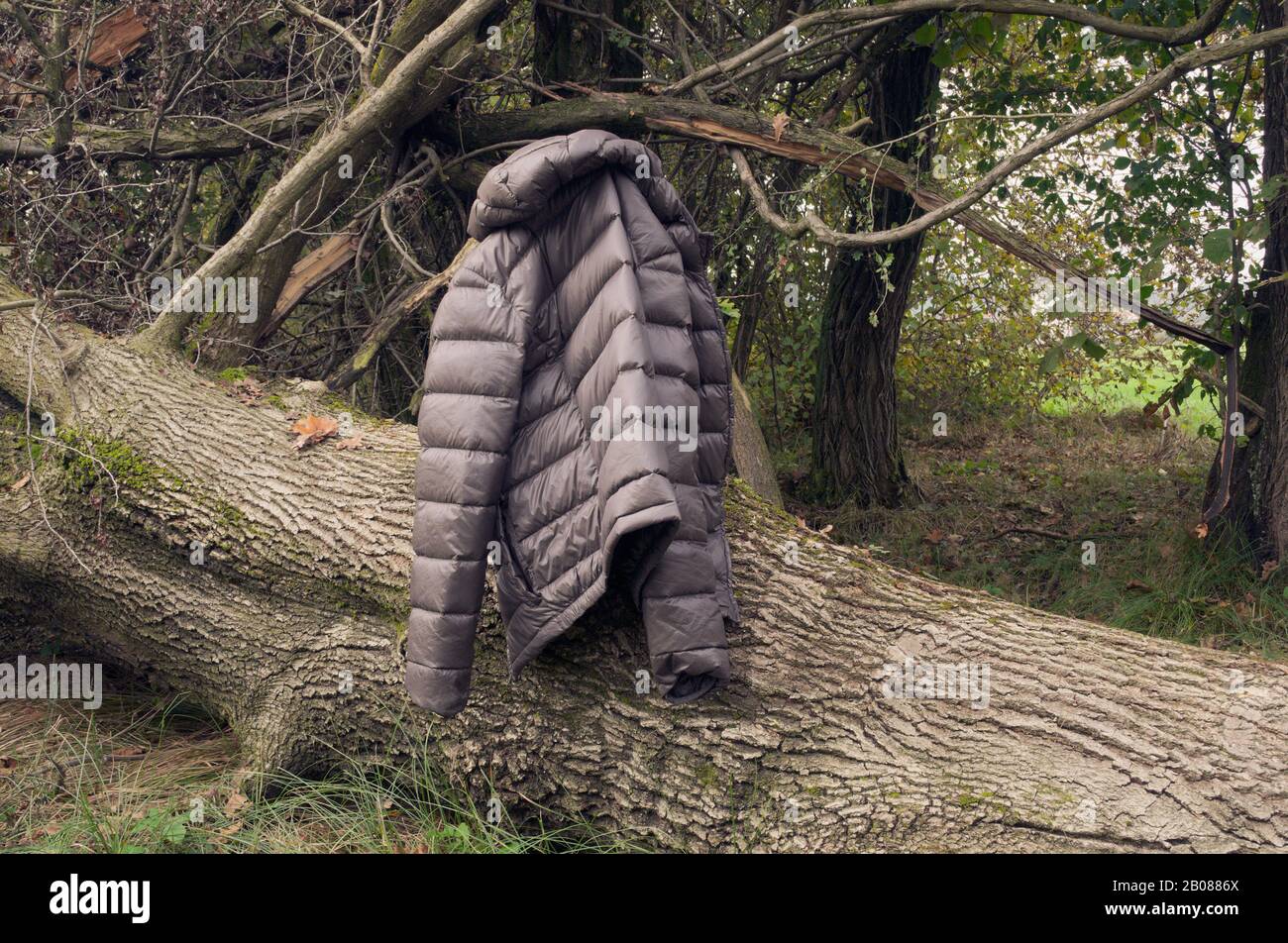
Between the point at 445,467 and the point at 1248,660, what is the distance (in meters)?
2.32

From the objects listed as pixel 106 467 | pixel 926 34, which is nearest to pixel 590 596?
pixel 106 467

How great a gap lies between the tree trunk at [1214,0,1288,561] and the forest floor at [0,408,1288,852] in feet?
0.74

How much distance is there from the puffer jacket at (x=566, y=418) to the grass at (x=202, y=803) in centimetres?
55

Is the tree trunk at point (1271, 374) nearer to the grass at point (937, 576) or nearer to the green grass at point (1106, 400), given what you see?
the grass at point (937, 576)

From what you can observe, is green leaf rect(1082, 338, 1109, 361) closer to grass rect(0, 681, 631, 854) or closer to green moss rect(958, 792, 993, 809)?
green moss rect(958, 792, 993, 809)

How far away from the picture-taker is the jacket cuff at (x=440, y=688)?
2.74 meters

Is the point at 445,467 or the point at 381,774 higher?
the point at 445,467

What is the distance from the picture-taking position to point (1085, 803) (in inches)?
103

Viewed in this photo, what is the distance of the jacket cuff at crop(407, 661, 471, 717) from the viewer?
2738 millimetres

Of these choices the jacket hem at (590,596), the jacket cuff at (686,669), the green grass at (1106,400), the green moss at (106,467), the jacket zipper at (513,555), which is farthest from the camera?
the green grass at (1106,400)

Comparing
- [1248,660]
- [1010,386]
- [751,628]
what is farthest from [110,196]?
[1010,386]

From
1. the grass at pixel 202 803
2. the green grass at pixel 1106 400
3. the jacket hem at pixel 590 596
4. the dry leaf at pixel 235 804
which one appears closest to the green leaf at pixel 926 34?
the jacket hem at pixel 590 596

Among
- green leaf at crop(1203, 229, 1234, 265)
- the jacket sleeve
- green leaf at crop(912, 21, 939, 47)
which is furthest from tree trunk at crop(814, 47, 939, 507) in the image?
the jacket sleeve

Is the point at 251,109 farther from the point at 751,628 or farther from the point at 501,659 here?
the point at 751,628
